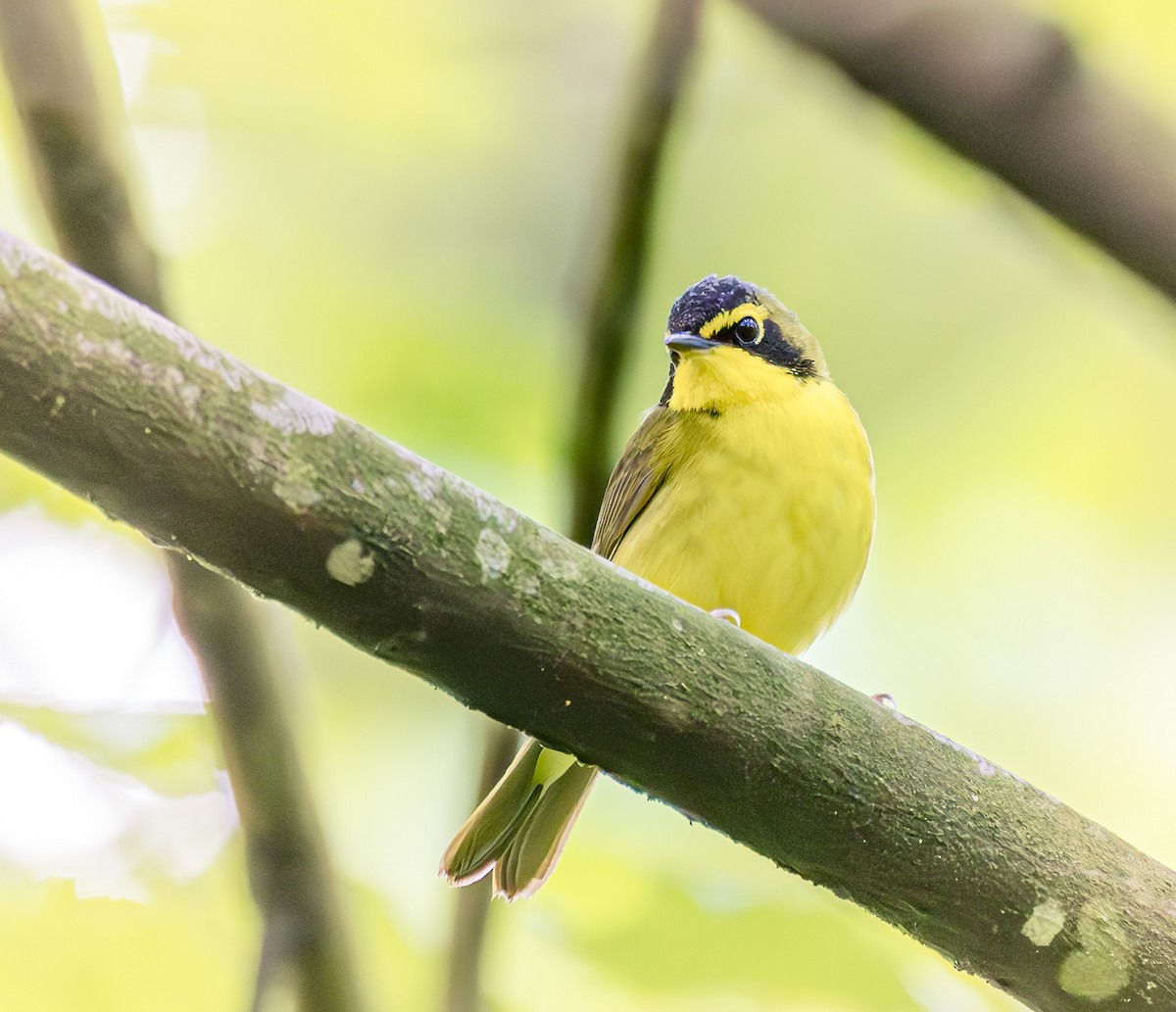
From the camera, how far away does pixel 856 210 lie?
590 cm

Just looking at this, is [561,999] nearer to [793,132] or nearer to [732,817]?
[732,817]

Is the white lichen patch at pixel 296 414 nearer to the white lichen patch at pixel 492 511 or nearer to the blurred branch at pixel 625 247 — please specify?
the white lichen patch at pixel 492 511

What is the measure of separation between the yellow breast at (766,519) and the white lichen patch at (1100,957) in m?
1.68

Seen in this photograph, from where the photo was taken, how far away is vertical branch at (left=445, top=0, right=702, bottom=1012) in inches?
125

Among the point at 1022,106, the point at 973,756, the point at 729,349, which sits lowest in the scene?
the point at 729,349

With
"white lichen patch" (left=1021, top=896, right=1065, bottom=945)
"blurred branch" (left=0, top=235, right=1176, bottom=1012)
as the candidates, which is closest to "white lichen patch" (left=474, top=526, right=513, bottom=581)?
"blurred branch" (left=0, top=235, right=1176, bottom=1012)

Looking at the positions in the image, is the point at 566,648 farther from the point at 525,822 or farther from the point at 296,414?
the point at 525,822

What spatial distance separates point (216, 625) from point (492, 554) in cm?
112

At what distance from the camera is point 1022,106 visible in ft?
6.31

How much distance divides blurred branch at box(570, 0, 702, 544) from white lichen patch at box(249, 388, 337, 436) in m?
1.41

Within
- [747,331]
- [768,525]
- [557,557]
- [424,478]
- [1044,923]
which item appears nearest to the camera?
[424,478]

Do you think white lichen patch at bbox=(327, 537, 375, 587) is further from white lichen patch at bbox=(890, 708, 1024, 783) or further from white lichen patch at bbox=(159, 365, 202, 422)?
white lichen patch at bbox=(890, 708, 1024, 783)

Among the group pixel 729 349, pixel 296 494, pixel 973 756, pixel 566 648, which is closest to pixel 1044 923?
pixel 973 756

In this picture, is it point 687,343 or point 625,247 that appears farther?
point 687,343
